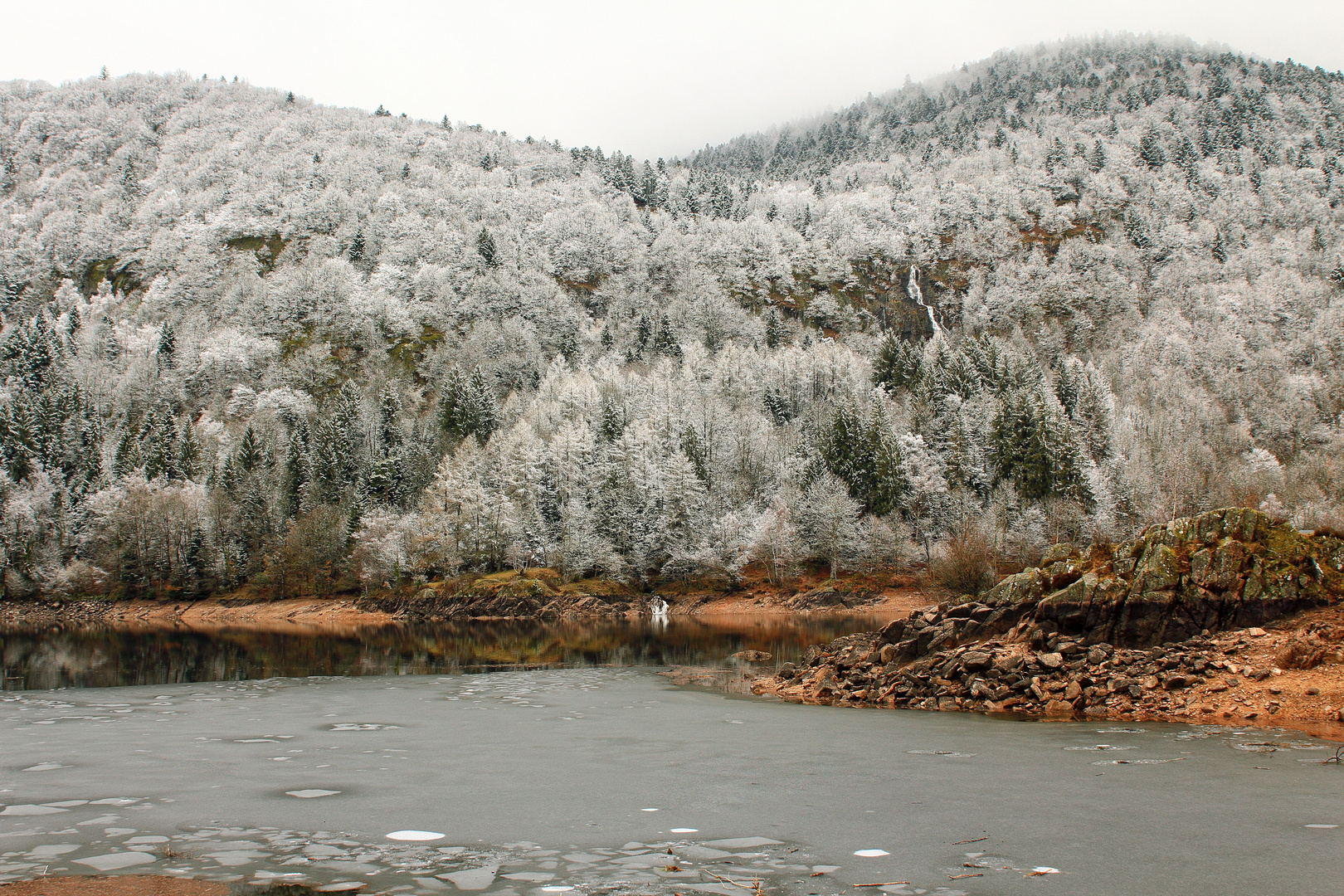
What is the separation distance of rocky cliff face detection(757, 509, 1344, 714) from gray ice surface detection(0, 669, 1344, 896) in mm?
2568

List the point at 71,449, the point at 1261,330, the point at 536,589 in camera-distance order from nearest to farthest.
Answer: the point at 536,589
the point at 71,449
the point at 1261,330

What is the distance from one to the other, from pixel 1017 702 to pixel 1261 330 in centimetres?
15055

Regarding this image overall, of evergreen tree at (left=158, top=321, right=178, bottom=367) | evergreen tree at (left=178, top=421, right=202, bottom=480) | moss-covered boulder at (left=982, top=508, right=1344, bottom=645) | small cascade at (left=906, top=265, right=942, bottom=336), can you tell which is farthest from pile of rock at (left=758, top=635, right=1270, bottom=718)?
small cascade at (left=906, top=265, right=942, bottom=336)

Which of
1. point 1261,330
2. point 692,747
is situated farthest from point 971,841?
point 1261,330

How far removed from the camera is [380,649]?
43594 millimetres

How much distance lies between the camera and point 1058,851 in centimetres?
764

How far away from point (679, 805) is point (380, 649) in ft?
125

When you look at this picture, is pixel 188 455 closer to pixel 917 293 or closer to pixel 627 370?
pixel 627 370

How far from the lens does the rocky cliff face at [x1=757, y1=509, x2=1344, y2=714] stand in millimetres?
19406

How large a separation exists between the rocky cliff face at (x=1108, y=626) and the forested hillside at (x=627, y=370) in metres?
40.6

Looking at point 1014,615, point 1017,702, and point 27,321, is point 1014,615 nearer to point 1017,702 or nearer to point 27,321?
point 1017,702

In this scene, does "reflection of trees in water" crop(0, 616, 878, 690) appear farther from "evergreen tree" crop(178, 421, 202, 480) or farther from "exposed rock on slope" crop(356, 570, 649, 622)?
"evergreen tree" crop(178, 421, 202, 480)

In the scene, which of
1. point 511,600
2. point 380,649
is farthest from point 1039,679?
point 511,600

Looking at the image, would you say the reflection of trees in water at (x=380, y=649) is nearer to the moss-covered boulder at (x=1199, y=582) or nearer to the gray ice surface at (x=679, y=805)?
the moss-covered boulder at (x=1199, y=582)
